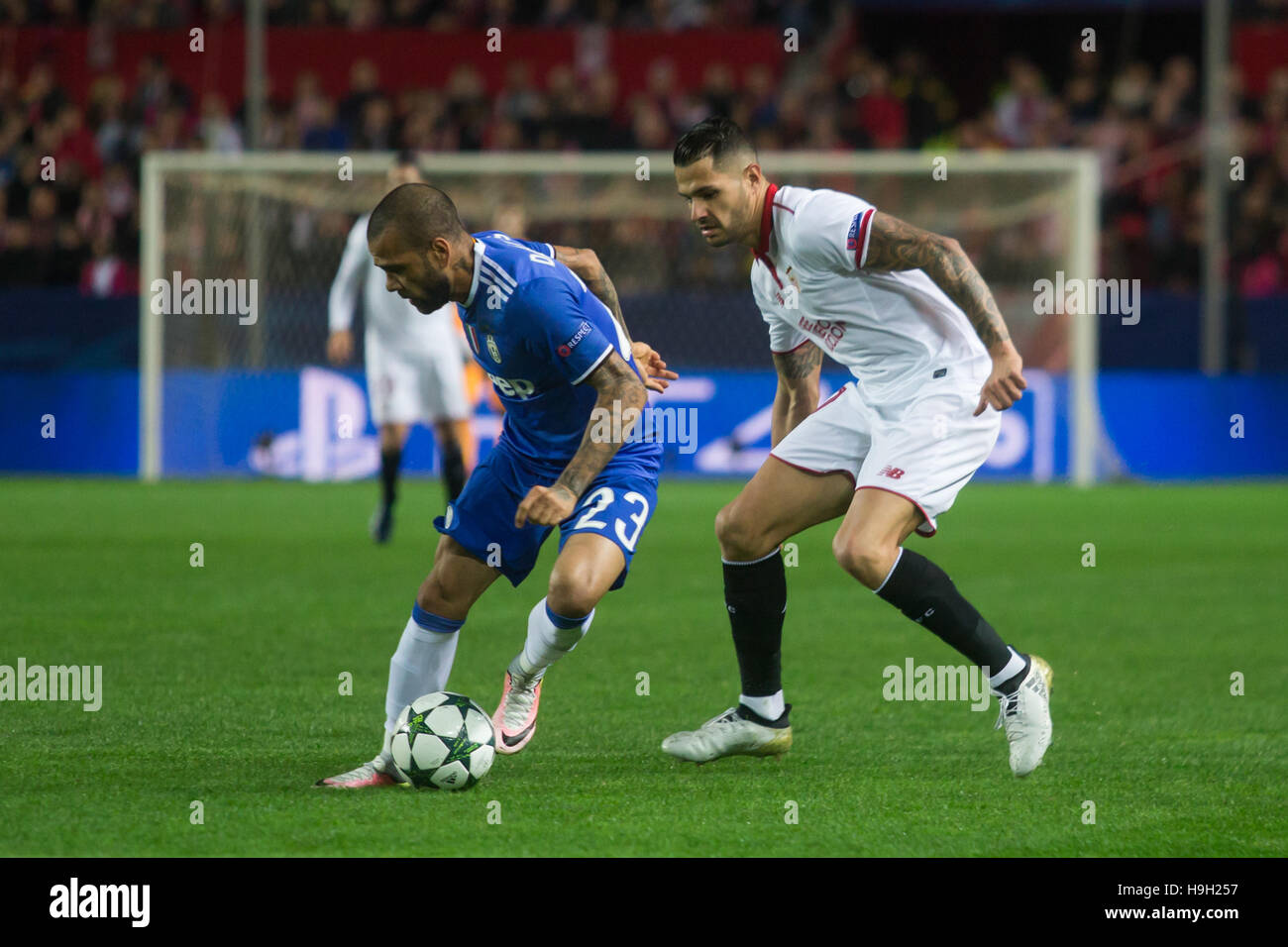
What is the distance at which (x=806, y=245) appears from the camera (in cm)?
493

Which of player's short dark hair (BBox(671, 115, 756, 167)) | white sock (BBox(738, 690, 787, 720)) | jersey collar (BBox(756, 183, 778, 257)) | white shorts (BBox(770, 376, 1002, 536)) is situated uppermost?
player's short dark hair (BBox(671, 115, 756, 167))

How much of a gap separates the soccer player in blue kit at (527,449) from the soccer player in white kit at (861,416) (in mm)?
417

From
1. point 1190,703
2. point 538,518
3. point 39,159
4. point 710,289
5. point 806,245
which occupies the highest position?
point 39,159

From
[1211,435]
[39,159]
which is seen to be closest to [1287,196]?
[1211,435]

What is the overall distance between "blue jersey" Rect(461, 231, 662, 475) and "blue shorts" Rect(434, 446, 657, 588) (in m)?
0.05

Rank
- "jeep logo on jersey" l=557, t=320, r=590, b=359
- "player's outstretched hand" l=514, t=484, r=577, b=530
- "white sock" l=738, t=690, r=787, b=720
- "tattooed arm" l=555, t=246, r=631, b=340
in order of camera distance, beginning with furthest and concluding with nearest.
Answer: "tattooed arm" l=555, t=246, r=631, b=340 → "white sock" l=738, t=690, r=787, b=720 → "jeep logo on jersey" l=557, t=320, r=590, b=359 → "player's outstretched hand" l=514, t=484, r=577, b=530

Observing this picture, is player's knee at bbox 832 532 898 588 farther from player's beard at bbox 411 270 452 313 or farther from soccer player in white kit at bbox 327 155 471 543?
soccer player in white kit at bbox 327 155 471 543

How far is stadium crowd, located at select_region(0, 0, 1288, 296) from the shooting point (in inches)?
693

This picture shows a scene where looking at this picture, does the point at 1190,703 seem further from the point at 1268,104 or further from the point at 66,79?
the point at 66,79

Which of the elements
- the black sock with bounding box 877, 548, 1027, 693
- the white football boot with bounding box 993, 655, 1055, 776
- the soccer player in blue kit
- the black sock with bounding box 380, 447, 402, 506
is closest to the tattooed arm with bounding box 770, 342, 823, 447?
the soccer player in blue kit

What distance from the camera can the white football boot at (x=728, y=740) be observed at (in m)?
5.00

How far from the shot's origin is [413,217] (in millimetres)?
4523

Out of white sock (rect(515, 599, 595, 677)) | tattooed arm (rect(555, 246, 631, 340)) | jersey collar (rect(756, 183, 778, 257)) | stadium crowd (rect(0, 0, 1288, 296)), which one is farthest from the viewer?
stadium crowd (rect(0, 0, 1288, 296))

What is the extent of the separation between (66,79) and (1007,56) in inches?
461
